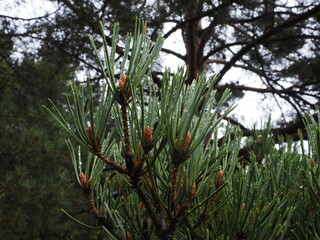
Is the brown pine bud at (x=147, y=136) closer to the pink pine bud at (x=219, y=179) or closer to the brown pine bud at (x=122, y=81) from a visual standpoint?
the brown pine bud at (x=122, y=81)

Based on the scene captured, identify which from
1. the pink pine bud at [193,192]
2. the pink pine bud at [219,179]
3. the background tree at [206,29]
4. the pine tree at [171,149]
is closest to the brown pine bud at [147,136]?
the pine tree at [171,149]

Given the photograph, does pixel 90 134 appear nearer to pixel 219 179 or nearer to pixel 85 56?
pixel 219 179

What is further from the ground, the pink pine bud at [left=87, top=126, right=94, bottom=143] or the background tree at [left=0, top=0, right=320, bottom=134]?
the background tree at [left=0, top=0, right=320, bottom=134]

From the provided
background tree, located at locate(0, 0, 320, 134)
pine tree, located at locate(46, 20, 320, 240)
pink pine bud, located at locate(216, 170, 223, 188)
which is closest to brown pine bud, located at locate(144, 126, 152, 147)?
pine tree, located at locate(46, 20, 320, 240)

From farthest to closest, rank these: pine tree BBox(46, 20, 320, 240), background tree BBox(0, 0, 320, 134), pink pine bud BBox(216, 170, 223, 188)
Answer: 1. background tree BBox(0, 0, 320, 134)
2. pink pine bud BBox(216, 170, 223, 188)
3. pine tree BBox(46, 20, 320, 240)

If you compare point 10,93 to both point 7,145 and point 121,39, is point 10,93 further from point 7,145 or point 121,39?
point 121,39

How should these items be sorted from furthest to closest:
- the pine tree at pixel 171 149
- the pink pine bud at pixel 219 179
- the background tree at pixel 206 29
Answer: the background tree at pixel 206 29 < the pink pine bud at pixel 219 179 < the pine tree at pixel 171 149

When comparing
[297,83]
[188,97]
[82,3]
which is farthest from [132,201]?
[297,83]

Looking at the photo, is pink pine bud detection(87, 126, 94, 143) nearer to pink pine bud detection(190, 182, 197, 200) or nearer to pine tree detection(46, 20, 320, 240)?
pine tree detection(46, 20, 320, 240)

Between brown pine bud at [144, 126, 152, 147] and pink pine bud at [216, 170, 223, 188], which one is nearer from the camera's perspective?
brown pine bud at [144, 126, 152, 147]

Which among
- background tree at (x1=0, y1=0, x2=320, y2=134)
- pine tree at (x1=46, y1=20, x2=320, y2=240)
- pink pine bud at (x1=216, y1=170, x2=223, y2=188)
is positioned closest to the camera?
pine tree at (x1=46, y1=20, x2=320, y2=240)

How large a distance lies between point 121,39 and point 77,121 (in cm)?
309

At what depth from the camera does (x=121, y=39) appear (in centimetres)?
→ 364

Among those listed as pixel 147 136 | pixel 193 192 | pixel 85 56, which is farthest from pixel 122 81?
pixel 85 56
